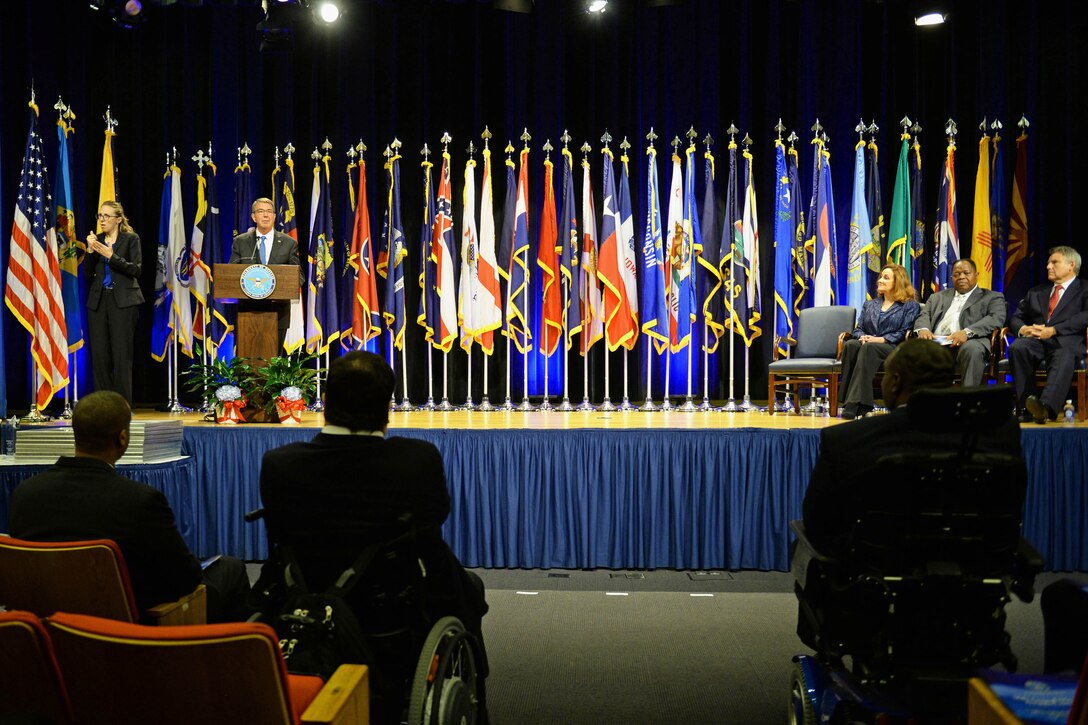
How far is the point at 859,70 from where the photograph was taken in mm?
8430

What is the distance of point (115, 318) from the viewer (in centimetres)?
657

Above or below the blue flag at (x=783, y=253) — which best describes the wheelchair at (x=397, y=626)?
below

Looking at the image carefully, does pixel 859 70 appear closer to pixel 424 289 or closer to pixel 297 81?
pixel 424 289

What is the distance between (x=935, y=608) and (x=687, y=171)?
21.5ft

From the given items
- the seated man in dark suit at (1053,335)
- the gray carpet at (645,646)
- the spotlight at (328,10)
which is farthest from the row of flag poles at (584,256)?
the gray carpet at (645,646)

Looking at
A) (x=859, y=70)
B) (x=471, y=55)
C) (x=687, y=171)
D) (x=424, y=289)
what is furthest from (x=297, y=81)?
(x=859, y=70)

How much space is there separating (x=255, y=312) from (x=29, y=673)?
493cm

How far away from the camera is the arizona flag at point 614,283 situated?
7812mm

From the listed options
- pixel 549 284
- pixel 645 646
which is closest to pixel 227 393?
pixel 645 646

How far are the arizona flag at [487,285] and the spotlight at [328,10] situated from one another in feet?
5.98

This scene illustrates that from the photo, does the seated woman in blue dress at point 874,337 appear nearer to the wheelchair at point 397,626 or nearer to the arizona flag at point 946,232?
the arizona flag at point 946,232

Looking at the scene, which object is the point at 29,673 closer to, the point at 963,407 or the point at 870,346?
the point at 963,407

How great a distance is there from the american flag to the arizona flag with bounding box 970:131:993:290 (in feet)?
26.5

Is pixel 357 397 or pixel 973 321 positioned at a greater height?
pixel 973 321
